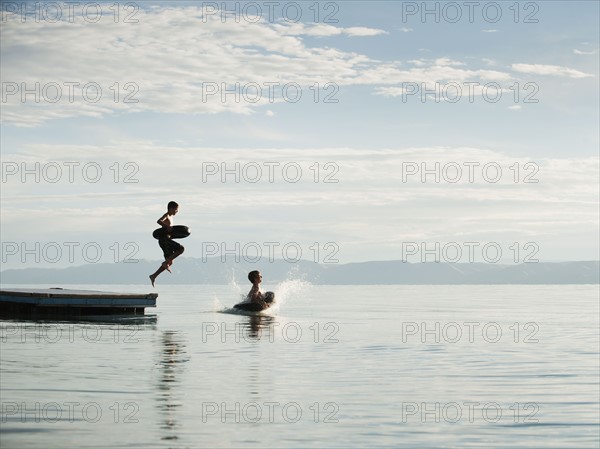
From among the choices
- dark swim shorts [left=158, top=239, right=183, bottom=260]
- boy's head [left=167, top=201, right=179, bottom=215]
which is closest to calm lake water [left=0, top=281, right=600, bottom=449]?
dark swim shorts [left=158, top=239, right=183, bottom=260]

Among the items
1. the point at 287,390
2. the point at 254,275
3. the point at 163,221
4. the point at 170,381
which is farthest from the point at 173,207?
the point at 287,390

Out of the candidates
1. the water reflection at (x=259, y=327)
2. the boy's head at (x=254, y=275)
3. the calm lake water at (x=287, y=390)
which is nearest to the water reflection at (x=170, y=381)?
the calm lake water at (x=287, y=390)

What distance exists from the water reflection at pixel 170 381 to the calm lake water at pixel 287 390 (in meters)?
0.04

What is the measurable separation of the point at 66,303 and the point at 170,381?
19.2 metres

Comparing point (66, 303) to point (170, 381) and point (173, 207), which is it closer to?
point (173, 207)

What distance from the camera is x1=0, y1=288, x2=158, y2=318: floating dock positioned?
35562 mm

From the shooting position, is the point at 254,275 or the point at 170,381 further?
the point at 254,275

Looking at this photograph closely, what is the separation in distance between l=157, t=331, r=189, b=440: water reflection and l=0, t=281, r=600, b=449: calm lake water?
0.04 metres

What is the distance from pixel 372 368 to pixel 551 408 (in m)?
6.36

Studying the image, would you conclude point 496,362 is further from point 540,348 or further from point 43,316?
point 43,316

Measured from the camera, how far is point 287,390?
17.2 m

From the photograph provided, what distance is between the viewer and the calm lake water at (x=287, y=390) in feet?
41.8

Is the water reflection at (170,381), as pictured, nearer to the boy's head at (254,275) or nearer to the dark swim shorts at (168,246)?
the dark swim shorts at (168,246)

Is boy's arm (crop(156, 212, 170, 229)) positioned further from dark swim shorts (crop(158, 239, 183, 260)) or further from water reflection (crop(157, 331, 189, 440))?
water reflection (crop(157, 331, 189, 440))
